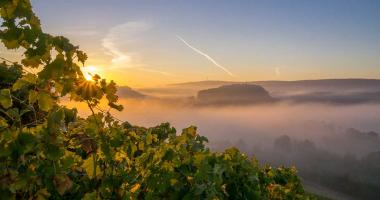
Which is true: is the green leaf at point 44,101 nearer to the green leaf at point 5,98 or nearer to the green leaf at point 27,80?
the green leaf at point 27,80

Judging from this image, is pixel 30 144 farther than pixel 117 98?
No

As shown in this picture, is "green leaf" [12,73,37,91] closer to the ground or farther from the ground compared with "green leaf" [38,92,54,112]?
farther from the ground

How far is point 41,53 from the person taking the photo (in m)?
3.39

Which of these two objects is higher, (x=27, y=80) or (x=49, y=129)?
(x=27, y=80)

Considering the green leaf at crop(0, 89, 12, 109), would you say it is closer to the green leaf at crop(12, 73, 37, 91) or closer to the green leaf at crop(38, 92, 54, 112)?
the green leaf at crop(12, 73, 37, 91)

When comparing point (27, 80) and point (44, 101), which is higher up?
point (27, 80)

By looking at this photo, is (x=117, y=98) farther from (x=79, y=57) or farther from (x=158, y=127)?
(x=158, y=127)

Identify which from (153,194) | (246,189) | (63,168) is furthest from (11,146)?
(246,189)

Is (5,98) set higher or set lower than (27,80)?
lower

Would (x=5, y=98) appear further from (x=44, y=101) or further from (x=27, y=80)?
(x=44, y=101)

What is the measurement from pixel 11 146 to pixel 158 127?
18196 mm

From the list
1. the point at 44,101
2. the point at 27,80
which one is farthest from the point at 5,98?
the point at 44,101

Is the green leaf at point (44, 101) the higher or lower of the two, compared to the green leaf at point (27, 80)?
lower

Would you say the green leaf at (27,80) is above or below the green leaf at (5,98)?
above
